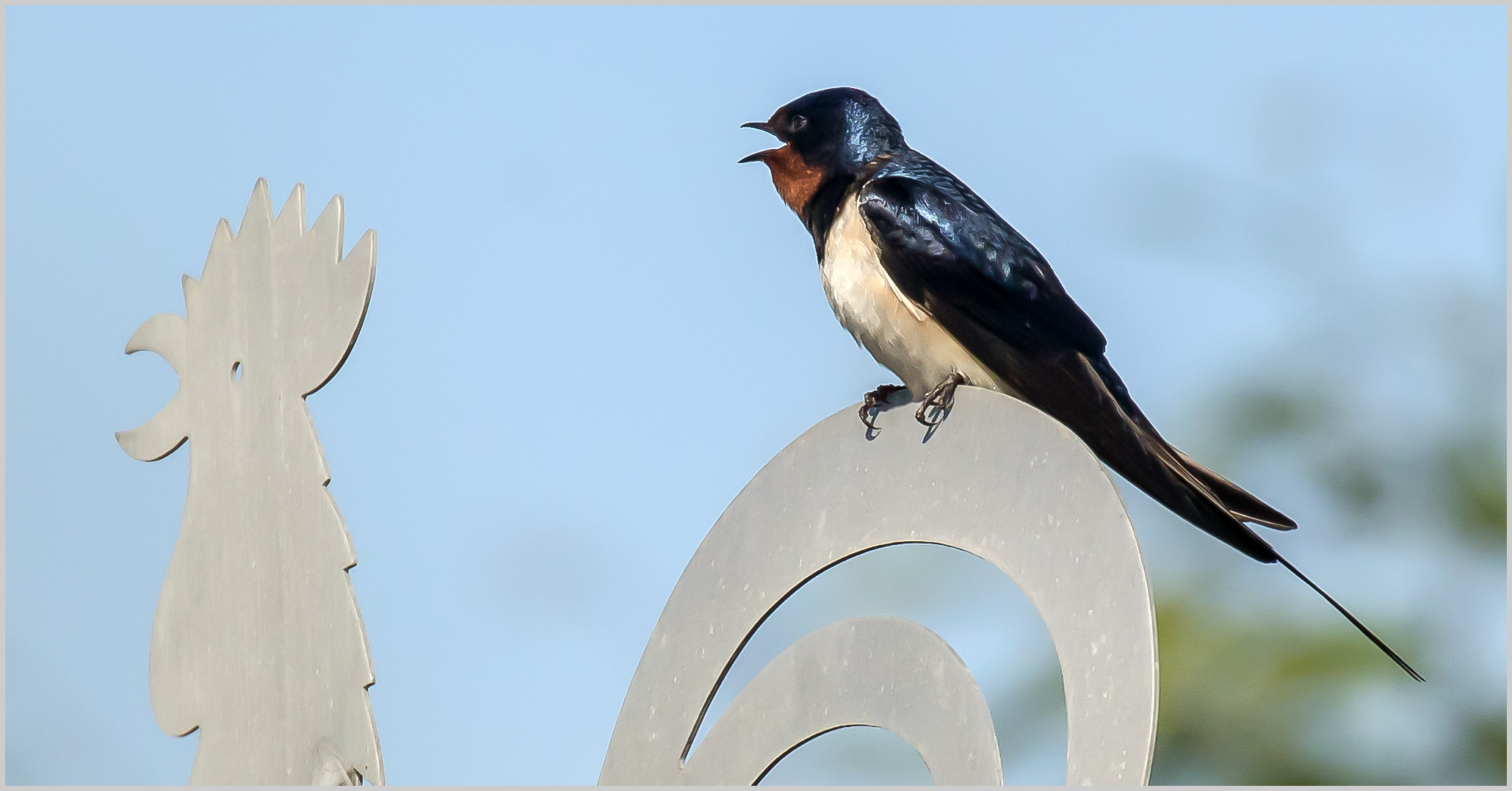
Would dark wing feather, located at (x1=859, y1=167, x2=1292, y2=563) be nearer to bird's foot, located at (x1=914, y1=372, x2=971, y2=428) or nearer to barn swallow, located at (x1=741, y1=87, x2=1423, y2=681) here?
barn swallow, located at (x1=741, y1=87, x2=1423, y2=681)

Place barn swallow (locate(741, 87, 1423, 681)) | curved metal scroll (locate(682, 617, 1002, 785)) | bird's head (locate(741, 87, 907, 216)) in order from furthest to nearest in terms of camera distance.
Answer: bird's head (locate(741, 87, 907, 216)) < barn swallow (locate(741, 87, 1423, 681)) < curved metal scroll (locate(682, 617, 1002, 785))

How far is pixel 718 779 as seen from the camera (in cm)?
275

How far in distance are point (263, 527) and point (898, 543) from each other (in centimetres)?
166

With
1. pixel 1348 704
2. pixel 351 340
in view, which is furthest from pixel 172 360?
pixel 1348 704

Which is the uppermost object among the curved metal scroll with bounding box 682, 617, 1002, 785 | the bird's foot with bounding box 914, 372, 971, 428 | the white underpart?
the white underpart

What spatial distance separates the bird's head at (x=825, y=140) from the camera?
369cm

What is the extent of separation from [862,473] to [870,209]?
91cm

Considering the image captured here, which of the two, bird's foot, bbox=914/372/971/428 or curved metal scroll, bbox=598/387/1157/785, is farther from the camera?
bird's foot, bbox=914/372/971/428

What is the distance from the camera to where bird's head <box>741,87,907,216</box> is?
3.69 metres

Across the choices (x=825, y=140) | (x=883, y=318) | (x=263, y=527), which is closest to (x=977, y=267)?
(x=883, y=318)

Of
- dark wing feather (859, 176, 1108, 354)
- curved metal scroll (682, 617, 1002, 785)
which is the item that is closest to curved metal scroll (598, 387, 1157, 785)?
curved metal scroll (682, 617, 1002, 785)

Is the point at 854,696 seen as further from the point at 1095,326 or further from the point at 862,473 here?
the point at 1095,326

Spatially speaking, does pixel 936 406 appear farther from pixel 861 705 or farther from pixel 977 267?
pixel 977 267

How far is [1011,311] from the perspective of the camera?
3.20 m
